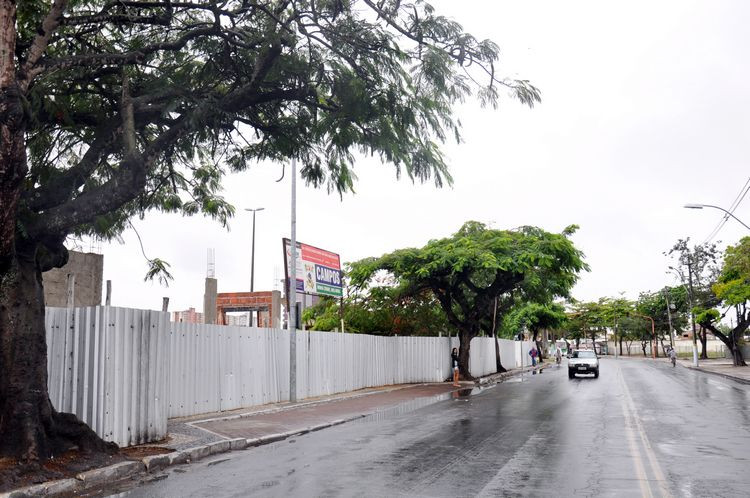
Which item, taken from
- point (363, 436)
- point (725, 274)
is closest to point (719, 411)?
point (363, 436)

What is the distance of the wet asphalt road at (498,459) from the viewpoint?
781cm

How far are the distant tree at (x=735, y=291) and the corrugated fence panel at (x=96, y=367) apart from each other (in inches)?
1268

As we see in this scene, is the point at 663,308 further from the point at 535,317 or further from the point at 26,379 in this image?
the point at 26,379

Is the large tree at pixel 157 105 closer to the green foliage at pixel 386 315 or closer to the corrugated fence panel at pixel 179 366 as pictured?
the corrugated fence panel at pixel 179 366

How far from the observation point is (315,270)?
22812 millimetres

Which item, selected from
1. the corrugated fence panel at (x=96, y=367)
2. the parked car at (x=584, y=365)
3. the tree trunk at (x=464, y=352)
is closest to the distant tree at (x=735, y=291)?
the parked car at (x=584, y=365)

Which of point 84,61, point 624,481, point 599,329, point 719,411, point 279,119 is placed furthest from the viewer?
point 599,329

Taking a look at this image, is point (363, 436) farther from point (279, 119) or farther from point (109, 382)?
point (279, 119)

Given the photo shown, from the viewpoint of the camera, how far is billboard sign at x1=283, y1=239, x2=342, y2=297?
21375mm

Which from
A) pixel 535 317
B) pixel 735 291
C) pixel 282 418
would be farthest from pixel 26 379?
pixel 535 317

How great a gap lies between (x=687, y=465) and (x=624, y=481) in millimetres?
1712

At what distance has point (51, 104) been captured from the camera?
9938 millimetres

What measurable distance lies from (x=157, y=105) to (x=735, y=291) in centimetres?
4260

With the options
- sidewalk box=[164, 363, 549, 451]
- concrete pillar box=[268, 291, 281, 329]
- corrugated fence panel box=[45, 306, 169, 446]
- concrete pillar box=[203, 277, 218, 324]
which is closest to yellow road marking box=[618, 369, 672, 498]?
sidewalk box=[164, 363, 549, 451]
